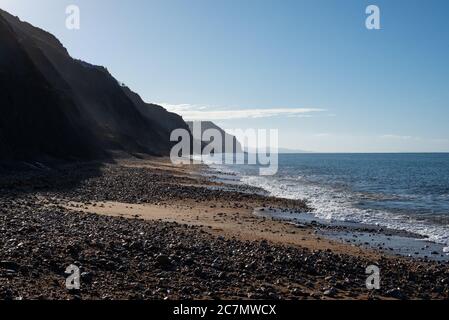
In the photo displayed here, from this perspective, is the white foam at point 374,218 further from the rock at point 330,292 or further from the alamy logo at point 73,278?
the alamy logo at point 73,278

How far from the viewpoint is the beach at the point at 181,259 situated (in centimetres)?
978

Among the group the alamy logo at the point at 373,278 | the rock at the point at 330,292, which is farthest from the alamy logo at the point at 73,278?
the alamy logo at the point at 373,278

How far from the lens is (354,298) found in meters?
10.6

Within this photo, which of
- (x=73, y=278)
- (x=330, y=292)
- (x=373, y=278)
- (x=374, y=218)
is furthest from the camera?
(x=374, y=218)

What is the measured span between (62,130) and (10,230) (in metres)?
42.7

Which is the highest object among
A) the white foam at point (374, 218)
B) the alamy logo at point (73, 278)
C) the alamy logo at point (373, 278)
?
the alamy logo at point (73, 278)

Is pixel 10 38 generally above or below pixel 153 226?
above

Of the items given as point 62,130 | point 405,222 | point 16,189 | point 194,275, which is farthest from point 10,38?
point 194,275

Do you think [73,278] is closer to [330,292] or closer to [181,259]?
[181,259]

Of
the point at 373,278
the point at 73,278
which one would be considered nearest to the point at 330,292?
the point at 373,278

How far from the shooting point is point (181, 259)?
1217cm

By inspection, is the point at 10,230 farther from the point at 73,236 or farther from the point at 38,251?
the point at 38,251

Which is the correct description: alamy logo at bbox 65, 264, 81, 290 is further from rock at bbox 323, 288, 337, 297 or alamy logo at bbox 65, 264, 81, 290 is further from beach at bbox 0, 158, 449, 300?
rock at bbox 323, 288, 337, 297
